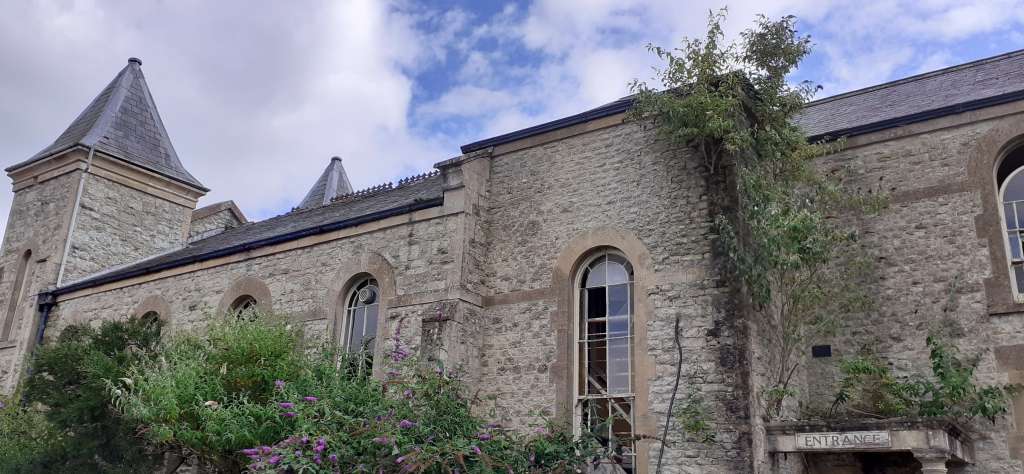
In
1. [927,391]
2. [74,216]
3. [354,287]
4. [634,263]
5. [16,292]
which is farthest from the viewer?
[16,292]

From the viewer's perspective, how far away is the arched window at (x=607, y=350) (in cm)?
1069

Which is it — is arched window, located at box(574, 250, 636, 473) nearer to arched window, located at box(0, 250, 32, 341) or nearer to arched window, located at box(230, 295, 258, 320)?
arched window, located at box(230, 295, 258, 320)

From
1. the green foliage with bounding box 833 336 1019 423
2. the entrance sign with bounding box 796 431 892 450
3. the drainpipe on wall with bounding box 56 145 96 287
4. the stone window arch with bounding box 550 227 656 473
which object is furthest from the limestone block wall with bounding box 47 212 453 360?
the green foliage with bounding box 833 336 1019 423

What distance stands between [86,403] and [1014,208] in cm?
1194

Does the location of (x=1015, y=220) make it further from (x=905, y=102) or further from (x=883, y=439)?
(x=883, y=439)

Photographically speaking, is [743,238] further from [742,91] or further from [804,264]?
[742,91]

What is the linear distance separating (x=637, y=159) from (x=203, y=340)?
261 inches

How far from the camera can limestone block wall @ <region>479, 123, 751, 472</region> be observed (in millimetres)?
9961

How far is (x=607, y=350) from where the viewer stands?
1118 cm

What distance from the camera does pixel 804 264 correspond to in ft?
34.7

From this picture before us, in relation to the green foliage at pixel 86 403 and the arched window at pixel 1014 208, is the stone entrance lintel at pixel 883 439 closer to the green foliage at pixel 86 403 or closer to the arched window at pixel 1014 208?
the arched window at pixel 1014 208

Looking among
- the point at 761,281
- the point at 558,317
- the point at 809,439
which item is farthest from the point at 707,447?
the point at 558,317

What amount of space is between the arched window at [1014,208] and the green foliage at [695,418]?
13.0 ft

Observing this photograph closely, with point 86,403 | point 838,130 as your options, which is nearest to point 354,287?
point 86,403
